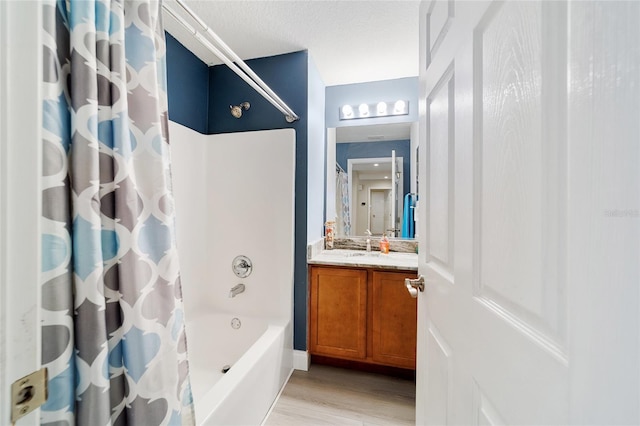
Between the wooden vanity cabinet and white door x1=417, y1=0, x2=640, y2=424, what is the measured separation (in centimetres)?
101

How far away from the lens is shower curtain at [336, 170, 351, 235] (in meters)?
2.51

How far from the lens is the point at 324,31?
1.77 metres

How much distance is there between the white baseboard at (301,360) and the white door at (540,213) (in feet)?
4.38

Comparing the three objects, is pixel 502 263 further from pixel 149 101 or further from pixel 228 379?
pixel 228 379

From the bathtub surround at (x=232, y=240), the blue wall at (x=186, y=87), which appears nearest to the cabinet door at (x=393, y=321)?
the bathtub surround at (x=232, y=240)

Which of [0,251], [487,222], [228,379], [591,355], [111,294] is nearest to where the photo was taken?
[591,355]

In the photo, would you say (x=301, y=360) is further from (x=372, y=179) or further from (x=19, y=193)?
(x=19, y=193)

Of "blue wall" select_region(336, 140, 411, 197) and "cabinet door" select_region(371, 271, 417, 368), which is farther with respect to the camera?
"blue wall" select_region(336, 140, 411, 197)

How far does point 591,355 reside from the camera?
0.95ft

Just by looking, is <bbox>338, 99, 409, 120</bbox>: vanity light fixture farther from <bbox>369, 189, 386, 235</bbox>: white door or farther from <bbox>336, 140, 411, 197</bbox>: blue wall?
<bbox>369, 189, 386, 235</bbox>: white door

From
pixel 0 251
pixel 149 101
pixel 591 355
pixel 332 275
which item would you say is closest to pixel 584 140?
pixel 591 355

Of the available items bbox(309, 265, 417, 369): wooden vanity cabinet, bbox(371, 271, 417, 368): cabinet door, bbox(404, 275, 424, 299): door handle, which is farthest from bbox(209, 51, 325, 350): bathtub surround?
bbox(404, 275, 424, 299): door handle

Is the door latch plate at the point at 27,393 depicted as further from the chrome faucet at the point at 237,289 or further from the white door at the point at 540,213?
the chrome faucet at the point at 237,289

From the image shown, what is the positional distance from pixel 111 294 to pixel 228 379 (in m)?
0.81
